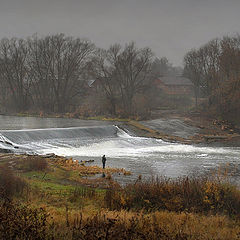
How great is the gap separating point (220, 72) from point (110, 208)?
40.1 m

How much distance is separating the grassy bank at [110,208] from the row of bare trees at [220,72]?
29974mm

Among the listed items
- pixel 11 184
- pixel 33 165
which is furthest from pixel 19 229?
pixel 33 165

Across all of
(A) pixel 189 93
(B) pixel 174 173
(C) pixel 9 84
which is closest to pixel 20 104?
(C) pixel 9 84

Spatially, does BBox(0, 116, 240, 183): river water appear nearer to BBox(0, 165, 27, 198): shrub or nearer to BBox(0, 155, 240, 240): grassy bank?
BBox(0, 155, 240, 240): grassy bank

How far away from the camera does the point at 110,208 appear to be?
9.59 meters

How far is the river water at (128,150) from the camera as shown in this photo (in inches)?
715

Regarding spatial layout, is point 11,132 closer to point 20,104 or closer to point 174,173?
point 174,173

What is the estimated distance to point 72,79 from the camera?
53.0 metres

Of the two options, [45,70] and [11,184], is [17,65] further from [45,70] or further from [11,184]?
[11,184]

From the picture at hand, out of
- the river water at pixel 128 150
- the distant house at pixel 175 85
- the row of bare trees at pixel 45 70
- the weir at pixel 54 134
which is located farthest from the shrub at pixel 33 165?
the distant house at pixel 175 85

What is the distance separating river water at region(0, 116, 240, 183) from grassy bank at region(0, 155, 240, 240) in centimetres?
400

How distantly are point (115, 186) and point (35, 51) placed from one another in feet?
148

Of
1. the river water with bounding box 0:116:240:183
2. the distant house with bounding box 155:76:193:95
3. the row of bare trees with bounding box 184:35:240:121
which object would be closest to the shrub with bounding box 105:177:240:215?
the river water with bounding box 0:116:240:183

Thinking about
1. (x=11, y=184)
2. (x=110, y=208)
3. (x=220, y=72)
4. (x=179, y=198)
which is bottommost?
(x=110, y=208)
